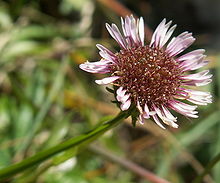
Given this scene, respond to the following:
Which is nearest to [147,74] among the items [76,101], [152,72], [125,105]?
[152,72]

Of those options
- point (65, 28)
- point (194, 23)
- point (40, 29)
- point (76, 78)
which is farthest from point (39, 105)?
point (194, 23)

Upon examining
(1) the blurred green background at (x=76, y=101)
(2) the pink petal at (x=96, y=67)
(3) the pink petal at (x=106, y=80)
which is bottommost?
(1) the blurred green background at (x=76, y=101)

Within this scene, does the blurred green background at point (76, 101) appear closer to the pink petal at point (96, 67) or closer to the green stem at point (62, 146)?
the green stem at point (62, 146)

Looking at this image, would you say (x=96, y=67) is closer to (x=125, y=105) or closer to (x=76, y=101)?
(x=125, y=105)

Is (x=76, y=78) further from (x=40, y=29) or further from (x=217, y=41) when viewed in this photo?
(x=217, y=41)

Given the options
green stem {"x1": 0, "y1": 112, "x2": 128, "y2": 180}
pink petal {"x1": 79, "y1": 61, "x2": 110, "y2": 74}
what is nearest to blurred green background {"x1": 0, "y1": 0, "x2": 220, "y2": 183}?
green stem {"x1": 0, "y1": 112, "x2": 128, "y2": 180}

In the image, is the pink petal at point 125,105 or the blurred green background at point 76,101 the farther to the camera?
the blurred green background at point 76,101

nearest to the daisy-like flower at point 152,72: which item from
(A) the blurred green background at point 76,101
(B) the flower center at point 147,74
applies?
(B) the flower center at point 147,74
